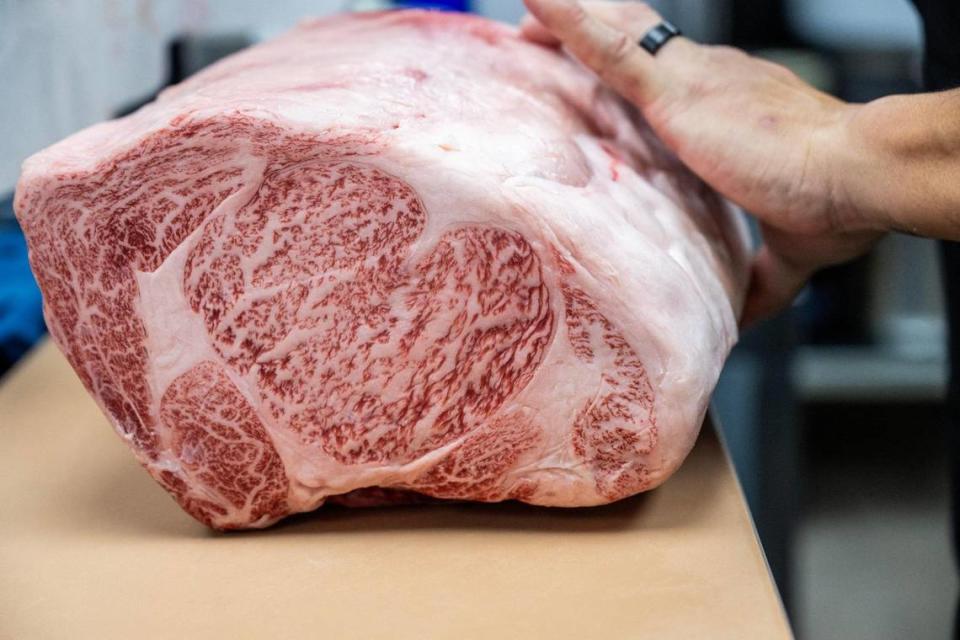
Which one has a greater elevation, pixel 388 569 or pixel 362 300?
pixel 362 300

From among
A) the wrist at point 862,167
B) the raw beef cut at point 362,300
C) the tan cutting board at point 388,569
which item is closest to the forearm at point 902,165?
the wrist at point 862,167

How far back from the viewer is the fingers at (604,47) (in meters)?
1.23

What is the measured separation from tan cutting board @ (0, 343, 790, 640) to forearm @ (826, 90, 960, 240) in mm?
299

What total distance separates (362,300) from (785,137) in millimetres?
487

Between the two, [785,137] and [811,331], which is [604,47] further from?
[811,331]

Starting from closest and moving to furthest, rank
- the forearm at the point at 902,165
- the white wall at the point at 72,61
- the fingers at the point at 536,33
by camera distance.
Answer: the forearm at the point at 902,165 → the fingers at the point at 536,33 → the white wall at the point at 72,61

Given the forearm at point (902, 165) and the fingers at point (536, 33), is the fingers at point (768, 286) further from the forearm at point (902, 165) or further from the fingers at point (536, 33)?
the fingers at point (536, 33)

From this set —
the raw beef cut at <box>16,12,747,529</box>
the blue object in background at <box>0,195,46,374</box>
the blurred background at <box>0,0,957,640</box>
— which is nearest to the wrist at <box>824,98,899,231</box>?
the raw beef cut at <box>16,12,747,529</box>

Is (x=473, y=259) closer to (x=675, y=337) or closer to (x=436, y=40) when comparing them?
(x=675, y=337)

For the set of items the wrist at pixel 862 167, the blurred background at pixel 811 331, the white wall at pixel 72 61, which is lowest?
the blurred background at pixel 811 331

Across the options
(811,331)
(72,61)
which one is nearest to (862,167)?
(72,61)

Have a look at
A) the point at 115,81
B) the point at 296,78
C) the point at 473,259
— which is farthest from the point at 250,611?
the point at 115,81

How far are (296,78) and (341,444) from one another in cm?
33

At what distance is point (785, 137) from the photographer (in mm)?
1153
